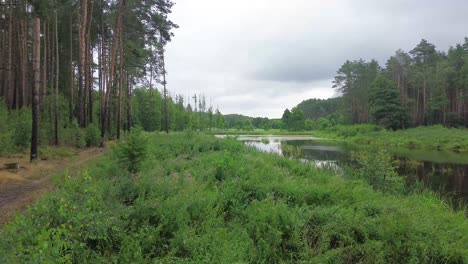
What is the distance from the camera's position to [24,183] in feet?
29.8

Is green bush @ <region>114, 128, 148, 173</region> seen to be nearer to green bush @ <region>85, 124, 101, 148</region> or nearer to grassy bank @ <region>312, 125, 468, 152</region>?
green bush @ <region>85, 124, 101, 148</region>

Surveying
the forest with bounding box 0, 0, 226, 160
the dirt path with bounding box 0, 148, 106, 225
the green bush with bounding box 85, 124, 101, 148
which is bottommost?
the dirt path with bounding box 0, 148, 106, 225

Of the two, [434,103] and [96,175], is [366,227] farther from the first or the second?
[434,103]

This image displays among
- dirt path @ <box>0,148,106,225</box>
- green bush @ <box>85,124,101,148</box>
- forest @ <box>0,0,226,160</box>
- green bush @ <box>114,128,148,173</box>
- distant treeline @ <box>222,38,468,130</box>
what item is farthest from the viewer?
distant treeline @ <box>222,38,468,130</box>

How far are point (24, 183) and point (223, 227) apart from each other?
24.3 ft

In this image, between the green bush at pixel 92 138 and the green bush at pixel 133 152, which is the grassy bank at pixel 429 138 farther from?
the green bush at pixel 133 152

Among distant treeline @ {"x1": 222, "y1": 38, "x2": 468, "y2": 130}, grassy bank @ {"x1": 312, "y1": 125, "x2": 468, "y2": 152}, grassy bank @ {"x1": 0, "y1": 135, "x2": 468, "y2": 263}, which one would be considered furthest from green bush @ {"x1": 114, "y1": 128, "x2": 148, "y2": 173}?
distant treeline @ {"x1": 222, "y1": 38, "x2": 468, "y2": 130}

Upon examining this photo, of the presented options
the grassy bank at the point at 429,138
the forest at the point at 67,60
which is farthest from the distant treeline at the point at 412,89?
the forest at the point at 67,60

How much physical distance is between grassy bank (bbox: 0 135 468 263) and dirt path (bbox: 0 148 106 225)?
1979 millimetres

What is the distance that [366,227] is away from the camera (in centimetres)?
538

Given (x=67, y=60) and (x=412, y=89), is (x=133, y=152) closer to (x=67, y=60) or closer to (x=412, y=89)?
(x=67, y=60)

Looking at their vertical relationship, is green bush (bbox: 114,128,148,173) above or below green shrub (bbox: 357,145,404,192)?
above

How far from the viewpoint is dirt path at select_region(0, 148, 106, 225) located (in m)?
6.60

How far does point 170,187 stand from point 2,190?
5.44m
